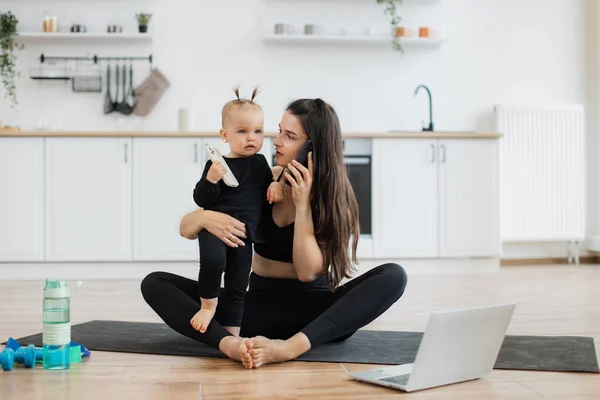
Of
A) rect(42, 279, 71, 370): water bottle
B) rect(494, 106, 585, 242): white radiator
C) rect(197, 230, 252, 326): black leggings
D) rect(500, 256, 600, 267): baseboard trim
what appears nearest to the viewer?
rect(42, 279, 71, 370): water bottle

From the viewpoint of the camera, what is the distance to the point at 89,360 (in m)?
2.18

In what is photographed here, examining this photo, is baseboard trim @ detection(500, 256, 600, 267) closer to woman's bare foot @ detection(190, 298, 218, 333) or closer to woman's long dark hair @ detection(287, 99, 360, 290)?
woman's long dark hair @ detection(287, 99, 360, 290)

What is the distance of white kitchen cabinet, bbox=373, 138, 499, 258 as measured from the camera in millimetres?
5094

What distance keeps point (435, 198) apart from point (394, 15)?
4.65ft

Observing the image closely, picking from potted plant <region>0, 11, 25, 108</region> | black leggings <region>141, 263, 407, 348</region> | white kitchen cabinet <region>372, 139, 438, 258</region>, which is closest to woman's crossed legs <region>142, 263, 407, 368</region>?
black leggings <region>141, 263, 407, 348</region>

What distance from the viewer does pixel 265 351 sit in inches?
80.0

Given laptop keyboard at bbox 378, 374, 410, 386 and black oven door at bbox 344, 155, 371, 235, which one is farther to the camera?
black oven door at bbox 344, 155, 371, 235

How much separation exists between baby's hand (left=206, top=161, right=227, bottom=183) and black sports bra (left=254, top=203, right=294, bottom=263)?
0.22 m

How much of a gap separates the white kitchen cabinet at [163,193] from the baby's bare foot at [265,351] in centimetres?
290

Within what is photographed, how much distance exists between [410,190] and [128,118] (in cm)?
199

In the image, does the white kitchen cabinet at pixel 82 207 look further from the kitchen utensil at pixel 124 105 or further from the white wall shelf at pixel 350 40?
the white wall shelf at pixel 350 40

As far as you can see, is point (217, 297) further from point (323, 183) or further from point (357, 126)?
point (357, 126)

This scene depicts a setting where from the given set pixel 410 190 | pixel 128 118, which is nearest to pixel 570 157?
pixel 410 190

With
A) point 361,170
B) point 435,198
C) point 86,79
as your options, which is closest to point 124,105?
point 86,79
